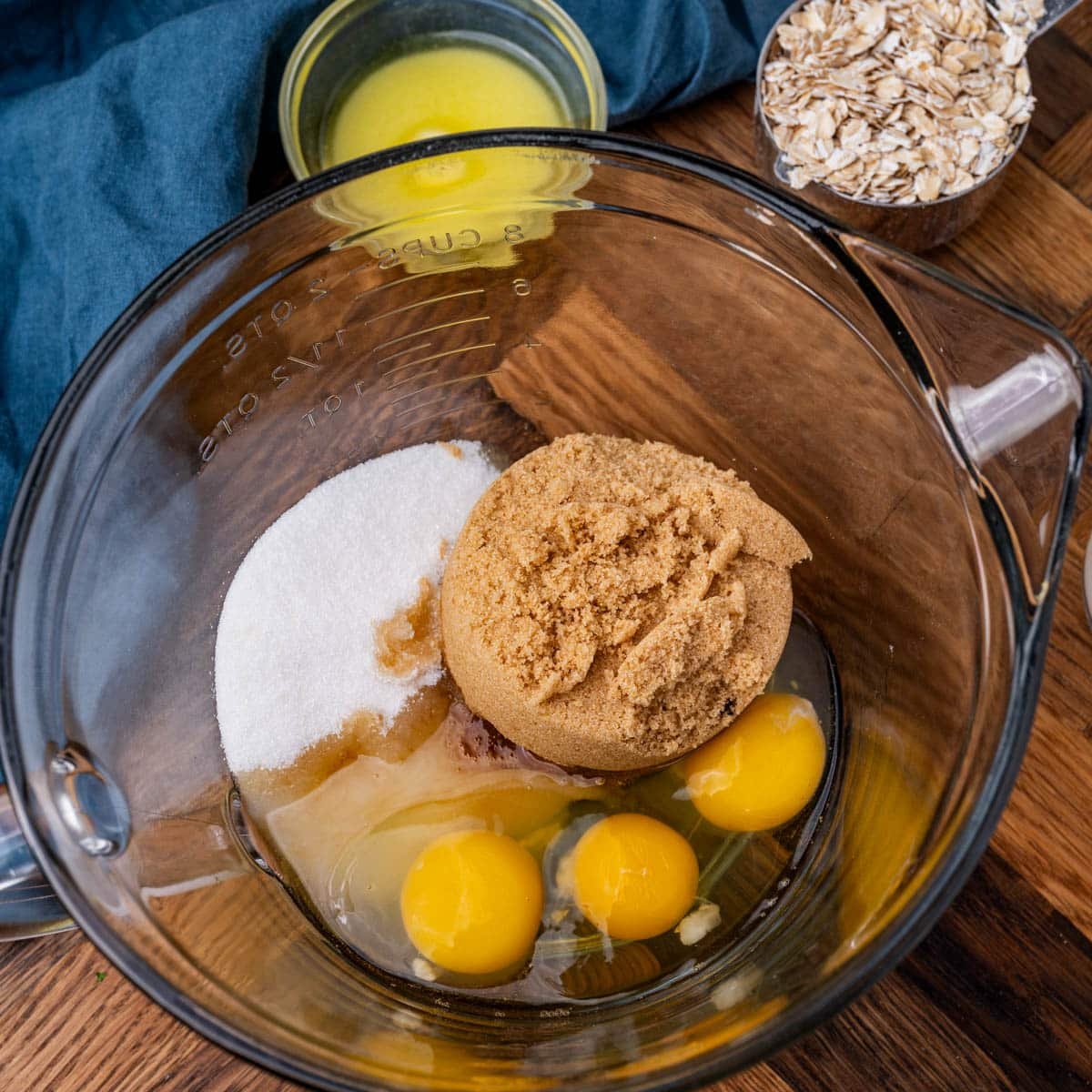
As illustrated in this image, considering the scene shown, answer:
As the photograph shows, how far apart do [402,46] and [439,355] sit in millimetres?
→ 444

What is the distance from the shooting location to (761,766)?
0.99 m

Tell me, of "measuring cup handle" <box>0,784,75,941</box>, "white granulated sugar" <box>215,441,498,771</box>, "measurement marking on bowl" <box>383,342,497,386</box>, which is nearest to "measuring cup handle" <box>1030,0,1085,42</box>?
"measurement marking on bowl" <box>383,342,497,386</box>

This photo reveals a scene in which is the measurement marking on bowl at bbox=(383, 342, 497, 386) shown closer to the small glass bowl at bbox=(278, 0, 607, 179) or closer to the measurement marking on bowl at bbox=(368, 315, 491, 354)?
the measurement marking on bowl at bbox=(368, 315, 491, 354)

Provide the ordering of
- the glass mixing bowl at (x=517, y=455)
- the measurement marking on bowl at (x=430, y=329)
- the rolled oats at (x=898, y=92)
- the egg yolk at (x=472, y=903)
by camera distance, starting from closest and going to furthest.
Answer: the glass mixing bowl at (x=517, y=455) → the egg yolk at (x=472, y=903) → the measurement marking on bowl at (x=430, y=329) → the rolled oats at (x=898, y=92)

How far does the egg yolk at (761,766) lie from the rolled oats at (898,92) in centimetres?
54

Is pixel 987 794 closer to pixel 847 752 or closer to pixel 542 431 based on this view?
pixel 847 752

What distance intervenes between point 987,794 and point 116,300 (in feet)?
3.10

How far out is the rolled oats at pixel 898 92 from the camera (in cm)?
117

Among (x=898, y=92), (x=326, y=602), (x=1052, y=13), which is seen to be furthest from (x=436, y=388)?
(x=1052, y=13)

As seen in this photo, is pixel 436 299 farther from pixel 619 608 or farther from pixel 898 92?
pixel 898 92

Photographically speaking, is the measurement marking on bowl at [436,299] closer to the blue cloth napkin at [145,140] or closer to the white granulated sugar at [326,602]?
the white granulated sugar at [326,602]

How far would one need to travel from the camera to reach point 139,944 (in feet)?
2.66

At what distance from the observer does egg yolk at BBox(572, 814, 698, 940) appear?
980 millimetres

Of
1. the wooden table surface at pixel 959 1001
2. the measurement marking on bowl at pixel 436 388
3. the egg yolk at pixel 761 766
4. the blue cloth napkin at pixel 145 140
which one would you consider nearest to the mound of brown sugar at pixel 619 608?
the egg yolk at pixel 761 766
